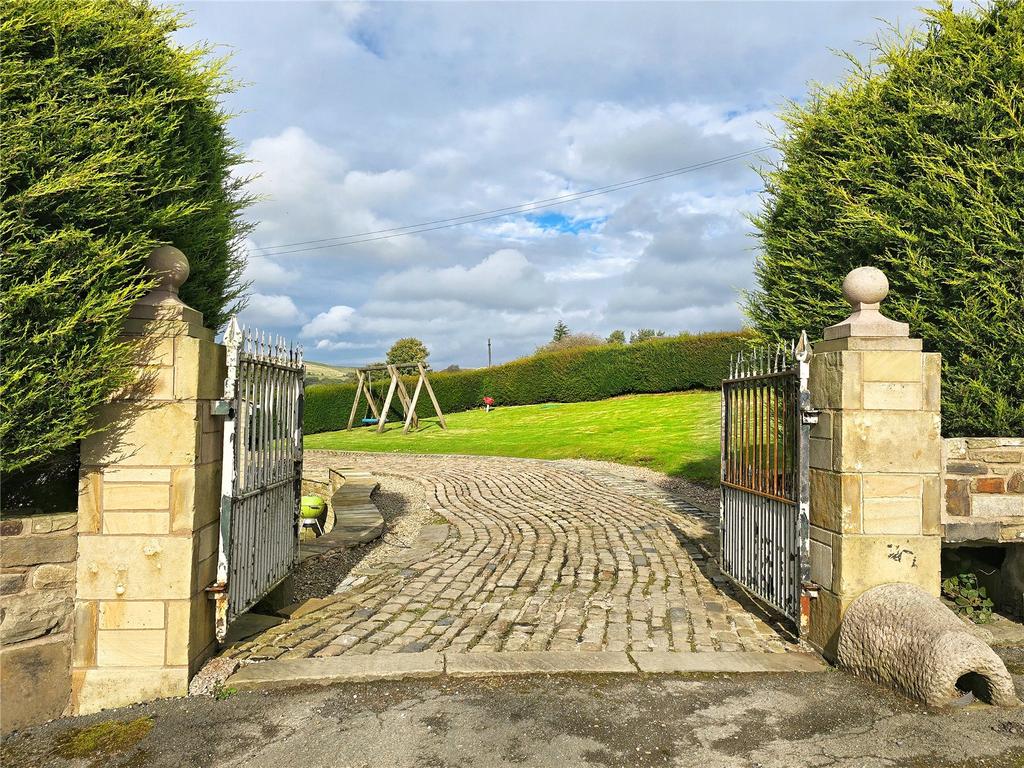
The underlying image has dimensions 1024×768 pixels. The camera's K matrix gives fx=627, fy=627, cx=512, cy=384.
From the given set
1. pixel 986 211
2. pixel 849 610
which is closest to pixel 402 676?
pixel 849 610

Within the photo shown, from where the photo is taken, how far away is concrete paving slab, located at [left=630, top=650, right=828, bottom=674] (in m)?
3.95

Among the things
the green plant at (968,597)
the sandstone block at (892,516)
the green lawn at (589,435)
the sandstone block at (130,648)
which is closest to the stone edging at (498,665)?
the sandstone block at (130,648)

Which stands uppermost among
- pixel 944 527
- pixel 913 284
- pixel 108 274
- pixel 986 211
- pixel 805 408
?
pixel 986 211

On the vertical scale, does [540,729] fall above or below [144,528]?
below

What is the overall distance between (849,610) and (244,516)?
404 cm

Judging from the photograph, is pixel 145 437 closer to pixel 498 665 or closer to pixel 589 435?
pixel 498 665

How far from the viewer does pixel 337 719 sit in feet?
10.9

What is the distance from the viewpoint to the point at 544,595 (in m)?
5.62

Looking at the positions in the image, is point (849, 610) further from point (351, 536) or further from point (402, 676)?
point (351, 536)

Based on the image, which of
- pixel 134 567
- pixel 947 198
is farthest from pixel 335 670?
pixel 947 198

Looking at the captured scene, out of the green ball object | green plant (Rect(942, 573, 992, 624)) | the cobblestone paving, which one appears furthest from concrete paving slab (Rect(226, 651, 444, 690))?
the green ball object

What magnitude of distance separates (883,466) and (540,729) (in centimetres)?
276

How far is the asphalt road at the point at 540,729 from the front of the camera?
2.95m

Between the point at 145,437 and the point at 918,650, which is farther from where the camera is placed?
the point at 145,437
